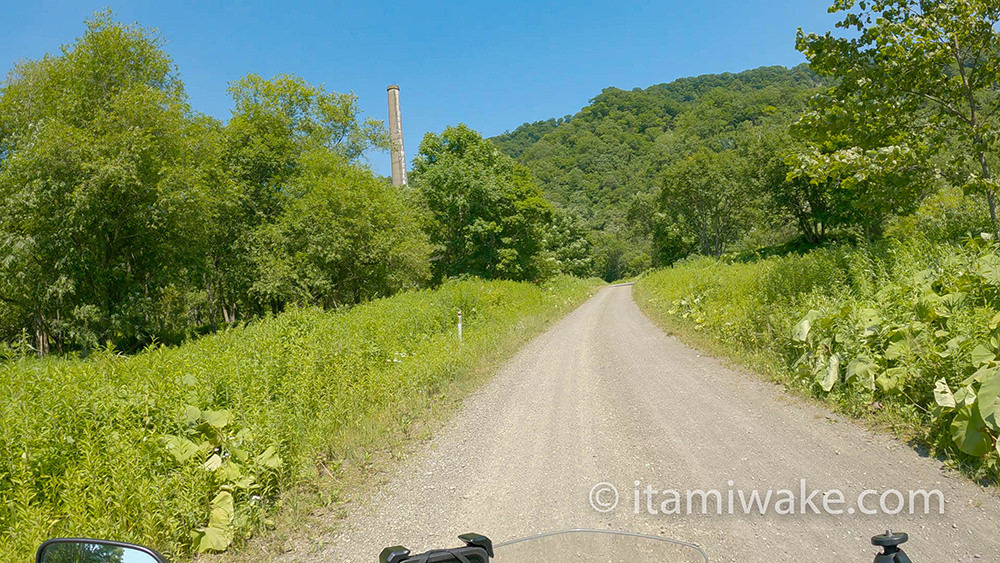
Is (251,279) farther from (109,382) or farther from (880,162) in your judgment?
(880,162)

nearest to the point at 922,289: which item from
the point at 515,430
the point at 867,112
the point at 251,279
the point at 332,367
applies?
the point at 867,112

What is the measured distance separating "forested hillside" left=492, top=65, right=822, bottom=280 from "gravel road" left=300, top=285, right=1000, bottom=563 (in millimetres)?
35598

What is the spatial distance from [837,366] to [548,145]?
390 feet

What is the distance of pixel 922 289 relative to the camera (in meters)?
6.35

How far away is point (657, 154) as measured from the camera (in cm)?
8425

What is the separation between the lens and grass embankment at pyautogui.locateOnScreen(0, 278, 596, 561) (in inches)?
149

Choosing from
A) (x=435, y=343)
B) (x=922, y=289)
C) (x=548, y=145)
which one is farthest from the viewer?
(x=548, y=145)

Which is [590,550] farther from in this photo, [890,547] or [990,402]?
[990,402]

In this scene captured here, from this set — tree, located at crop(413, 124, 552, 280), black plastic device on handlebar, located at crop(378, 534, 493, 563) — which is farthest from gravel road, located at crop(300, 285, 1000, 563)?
tree, located at crop(413, 124, 552, 280)

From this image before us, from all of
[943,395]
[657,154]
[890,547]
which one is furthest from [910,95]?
[657,154]

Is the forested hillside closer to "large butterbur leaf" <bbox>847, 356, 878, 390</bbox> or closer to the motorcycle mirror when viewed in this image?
"large butterbur leaf" <bbox>847, 356, 878, 390</bbox>

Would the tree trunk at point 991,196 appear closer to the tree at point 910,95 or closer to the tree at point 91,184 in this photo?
the tree at point 910,95

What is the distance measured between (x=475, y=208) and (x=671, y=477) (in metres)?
26.2

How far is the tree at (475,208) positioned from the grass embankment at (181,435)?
21.8 meters
